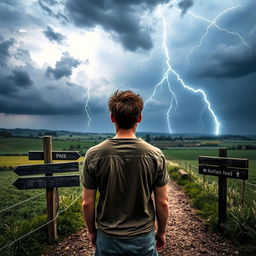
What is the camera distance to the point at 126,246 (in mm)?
1725

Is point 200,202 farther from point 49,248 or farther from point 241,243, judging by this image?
point 49,248

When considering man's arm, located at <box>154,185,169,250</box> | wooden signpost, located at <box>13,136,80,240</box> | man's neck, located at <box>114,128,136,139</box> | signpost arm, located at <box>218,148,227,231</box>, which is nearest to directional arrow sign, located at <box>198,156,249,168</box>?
signpost arm, located at <box>218,148,227,231</box>

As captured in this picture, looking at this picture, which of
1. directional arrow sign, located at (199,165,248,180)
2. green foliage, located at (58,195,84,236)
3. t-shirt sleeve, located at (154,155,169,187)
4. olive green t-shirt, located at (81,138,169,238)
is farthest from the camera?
green foliage, located at (58,195,84,236)

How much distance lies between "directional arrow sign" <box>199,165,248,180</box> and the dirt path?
4.59 feet

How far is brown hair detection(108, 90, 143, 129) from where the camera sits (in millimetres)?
1734

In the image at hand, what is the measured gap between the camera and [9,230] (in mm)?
4371

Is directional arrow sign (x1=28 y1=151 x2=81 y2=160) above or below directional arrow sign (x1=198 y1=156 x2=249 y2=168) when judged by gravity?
above

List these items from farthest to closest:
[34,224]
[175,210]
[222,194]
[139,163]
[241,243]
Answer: [175,210] < [222,194] < [34,224] < [241,243] < [139,163]

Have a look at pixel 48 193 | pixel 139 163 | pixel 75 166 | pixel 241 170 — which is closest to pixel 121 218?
pixel 139 163

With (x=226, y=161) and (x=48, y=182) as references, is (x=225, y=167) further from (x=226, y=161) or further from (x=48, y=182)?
(x=48, y=182)

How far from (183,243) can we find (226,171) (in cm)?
187

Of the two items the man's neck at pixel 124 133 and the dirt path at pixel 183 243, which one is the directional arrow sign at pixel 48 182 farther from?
the man's neck at pixel 124 133

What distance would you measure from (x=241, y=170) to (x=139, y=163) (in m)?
3.75

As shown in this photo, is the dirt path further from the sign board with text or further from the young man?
the young man
